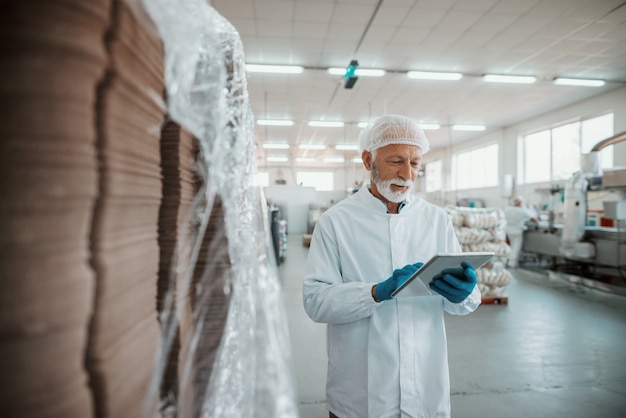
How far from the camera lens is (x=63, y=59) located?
0.94 feet

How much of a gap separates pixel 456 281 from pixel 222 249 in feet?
2.92

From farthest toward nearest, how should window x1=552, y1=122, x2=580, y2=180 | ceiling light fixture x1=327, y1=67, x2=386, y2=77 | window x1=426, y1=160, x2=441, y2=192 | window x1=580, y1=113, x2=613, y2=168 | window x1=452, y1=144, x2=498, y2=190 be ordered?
window x1=426, y1=160, x2=441, y2=192 < window x1=452, y1=144, x2=498, y2=190 < window x1=552, y1=122, x2=580, y2=180 < window x1=580, y1=113, x2=613, y2=168 < ceiling light fixture x1=327, y1=67, x2=386, y2=77

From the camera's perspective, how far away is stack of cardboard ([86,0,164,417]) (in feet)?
1.07

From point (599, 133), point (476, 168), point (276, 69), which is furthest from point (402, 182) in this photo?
point (476, 168)

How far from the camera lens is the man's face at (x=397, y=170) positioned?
142cm

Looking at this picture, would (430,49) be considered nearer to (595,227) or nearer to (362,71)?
(362,71)

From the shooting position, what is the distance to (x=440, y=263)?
1067mm

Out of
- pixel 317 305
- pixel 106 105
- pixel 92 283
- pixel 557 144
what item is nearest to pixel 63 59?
pixel 106 105

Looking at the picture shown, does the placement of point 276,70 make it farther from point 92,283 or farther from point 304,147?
point 304,147

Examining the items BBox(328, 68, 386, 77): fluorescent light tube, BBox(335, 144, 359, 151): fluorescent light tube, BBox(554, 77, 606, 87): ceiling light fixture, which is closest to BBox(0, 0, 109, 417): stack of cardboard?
BBox(328, 68, 386, 77): fluorescent light tube

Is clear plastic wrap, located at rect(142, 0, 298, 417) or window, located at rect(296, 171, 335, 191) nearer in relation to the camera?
clear plastic wrap, located at rect(142, 0, 298, 417)

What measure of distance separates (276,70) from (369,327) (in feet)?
19.7

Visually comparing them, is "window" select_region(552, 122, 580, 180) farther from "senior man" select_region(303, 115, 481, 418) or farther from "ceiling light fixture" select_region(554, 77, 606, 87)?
"senior man" select_region(303, 115, 481, 418)

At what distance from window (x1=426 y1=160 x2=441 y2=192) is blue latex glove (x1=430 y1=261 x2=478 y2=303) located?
15706mm
